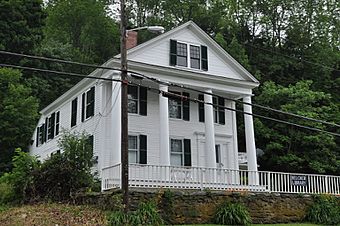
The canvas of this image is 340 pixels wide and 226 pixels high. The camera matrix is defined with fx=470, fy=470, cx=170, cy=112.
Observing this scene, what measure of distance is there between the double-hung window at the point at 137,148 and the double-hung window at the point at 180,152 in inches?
66.6

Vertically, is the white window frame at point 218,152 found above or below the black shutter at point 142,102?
below

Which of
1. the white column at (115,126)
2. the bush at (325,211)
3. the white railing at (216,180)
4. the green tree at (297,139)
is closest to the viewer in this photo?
the white railing at (216,180)

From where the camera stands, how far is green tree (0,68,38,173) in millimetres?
29672

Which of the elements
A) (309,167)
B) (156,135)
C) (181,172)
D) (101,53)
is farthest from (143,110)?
(101,53)

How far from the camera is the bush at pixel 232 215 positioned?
56.4ft

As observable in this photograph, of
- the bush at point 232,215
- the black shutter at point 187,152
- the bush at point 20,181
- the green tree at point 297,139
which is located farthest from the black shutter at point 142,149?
the green tree at point 297,139

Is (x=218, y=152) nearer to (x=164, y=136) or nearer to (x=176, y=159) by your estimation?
(x=176, y=159)

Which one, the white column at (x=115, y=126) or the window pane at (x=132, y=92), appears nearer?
the white column at (x=115, y=126)

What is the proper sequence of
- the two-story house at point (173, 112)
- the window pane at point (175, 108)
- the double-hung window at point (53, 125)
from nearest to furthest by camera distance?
the two-story house at point (173, 112) → the window pane at point (175, 108) → the double-hung window at point (53, 125)

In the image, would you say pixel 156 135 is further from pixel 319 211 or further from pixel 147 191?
pixel 319 211

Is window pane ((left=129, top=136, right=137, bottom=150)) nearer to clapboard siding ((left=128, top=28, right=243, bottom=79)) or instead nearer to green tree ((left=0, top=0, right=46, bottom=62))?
clapboard siding ((left=128, top=28, right=243, bottom=79))

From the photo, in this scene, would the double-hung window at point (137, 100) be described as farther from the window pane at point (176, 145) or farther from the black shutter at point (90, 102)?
the window pane at point (176, 145)

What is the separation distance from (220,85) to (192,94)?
190cm

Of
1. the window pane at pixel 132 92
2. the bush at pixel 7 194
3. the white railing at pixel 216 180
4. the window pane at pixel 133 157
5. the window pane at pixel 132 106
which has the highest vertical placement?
the window pane at pixel 132 92
